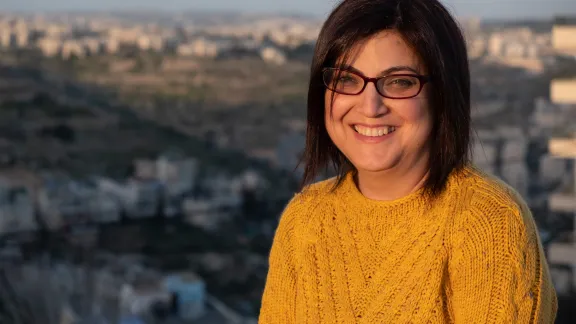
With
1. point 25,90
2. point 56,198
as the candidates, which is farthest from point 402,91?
point 25,90

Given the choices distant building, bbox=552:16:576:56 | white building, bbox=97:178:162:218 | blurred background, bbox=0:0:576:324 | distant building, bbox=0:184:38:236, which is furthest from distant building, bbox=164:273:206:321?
distant building, bbox=552:16:576:56

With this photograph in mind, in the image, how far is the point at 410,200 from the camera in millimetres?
601

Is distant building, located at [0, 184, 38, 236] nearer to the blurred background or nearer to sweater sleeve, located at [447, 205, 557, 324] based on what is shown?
the blurred background

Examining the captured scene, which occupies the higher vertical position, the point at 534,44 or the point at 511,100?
the point at 534,44

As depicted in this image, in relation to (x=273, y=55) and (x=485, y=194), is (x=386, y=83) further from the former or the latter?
(x=273, y=55)

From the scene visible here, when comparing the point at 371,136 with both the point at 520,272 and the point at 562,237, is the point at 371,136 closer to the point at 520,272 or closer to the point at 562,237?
the point at 520,272

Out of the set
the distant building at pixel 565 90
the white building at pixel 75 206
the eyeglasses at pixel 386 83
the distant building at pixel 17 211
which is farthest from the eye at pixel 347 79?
the white building at pixel 75 206

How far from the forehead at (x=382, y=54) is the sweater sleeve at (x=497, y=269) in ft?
0.39

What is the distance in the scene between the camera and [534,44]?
9641 millimetres

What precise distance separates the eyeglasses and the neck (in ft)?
0.21

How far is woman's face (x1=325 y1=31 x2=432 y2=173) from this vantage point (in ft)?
1.86

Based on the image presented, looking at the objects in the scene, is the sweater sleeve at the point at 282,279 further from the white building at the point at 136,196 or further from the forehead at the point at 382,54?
the white building at the point at 136,196

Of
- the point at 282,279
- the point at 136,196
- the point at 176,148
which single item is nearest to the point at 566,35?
the point at 282,279

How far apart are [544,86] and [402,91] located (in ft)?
32.7
